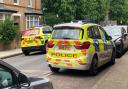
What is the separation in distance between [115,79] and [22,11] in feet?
76.9

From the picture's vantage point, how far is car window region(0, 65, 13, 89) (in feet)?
14.6

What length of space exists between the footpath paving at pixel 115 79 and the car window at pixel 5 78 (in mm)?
5589

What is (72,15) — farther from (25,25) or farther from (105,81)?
(105,81)

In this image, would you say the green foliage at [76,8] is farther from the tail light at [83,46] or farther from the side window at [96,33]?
the tail light at [83,46]

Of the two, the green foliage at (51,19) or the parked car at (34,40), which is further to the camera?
the green foliage at (51,19)

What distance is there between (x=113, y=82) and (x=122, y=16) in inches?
2340

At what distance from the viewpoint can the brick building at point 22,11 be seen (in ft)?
96.9

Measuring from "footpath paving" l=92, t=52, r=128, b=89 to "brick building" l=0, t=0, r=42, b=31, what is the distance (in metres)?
16.5

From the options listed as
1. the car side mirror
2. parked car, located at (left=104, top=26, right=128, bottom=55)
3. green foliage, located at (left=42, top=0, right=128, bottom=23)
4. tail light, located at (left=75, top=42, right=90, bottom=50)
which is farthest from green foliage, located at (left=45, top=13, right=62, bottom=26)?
the car side mirror

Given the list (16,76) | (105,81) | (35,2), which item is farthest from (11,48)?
(16,76)

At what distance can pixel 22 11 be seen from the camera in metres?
33.6

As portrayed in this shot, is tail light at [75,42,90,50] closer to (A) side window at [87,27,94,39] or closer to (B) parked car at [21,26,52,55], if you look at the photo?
(A) side window at [87,27,94,39]

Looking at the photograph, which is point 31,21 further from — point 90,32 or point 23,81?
point 23,81

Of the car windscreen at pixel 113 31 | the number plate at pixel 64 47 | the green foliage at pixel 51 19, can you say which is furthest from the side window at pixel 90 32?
the green foliage at pixel 51 19
